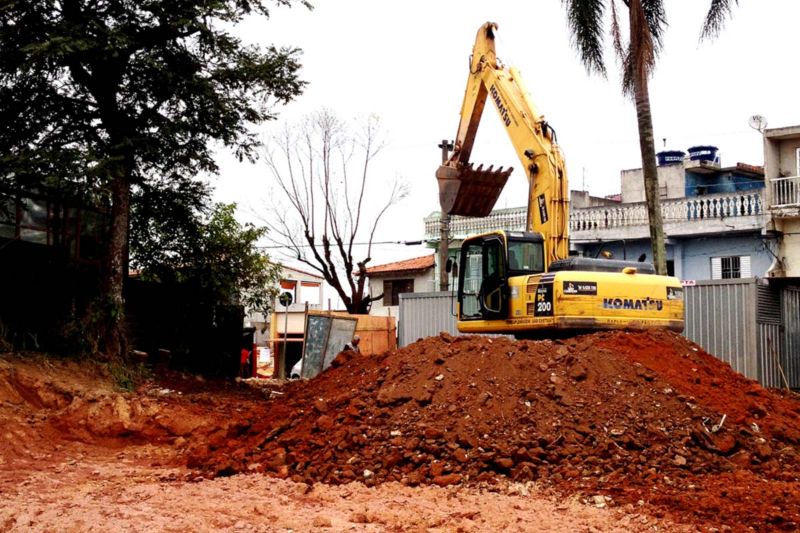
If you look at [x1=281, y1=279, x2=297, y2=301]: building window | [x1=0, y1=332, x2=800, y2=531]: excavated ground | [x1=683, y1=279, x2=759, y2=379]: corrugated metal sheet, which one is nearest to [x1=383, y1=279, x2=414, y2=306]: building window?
[x1=281, y1=279, x2=297, y2=301]: building window

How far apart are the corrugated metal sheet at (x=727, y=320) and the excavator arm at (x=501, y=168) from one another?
5.24m

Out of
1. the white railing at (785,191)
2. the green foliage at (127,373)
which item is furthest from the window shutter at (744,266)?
the green foliage at (127,373)

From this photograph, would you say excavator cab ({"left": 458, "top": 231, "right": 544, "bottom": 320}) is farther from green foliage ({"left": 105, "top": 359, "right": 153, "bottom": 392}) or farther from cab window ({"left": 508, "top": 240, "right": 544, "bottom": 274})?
green foliage ({"left": 105, "top": 359, "right": 153, "bottom": 392})

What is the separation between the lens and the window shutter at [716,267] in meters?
28.4

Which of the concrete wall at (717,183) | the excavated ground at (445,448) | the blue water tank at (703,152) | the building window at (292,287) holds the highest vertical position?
the blue water tank at (703,152)

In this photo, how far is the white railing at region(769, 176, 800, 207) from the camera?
27141 millimetres

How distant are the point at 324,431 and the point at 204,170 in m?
8.49

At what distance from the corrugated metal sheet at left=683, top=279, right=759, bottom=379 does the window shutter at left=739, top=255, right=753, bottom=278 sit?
32.2 feet

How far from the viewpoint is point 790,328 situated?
18.6 metres

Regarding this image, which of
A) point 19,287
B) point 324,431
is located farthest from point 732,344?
point 19,287

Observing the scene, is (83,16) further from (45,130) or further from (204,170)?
(204,170)

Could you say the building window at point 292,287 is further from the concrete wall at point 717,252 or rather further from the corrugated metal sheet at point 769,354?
the corrugated metal sheet at point 769,354

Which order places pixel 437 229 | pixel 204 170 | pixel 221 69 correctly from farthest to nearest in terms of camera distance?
1. pixel 437 229
2. pixel 204 170
3. pixel 221 69

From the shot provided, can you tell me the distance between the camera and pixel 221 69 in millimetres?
16781
